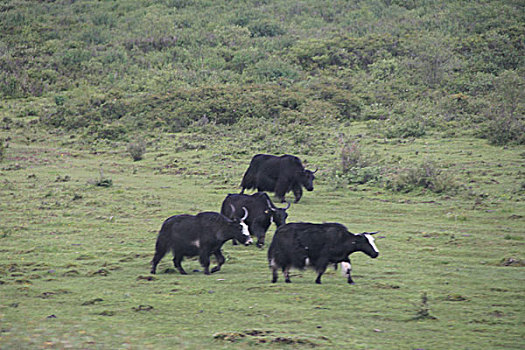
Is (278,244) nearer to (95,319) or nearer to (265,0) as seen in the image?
(95,319)

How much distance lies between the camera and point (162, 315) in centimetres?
684

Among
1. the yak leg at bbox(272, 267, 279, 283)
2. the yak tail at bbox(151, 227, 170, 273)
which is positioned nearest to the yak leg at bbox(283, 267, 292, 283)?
the yak leg at bbox(272, 267, 279, 283)

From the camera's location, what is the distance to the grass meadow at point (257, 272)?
602cm

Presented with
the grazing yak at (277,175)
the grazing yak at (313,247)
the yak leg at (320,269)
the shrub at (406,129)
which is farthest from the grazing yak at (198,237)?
the shrub at (406,129)

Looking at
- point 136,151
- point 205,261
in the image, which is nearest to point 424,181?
point 205,261

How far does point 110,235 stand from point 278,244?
5.05 m

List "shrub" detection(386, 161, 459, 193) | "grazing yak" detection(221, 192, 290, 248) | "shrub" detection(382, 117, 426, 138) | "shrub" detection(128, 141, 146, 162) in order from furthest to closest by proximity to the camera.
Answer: "shrub" detection(382, 117, 426, 138)
"shrub" detection(128, 141, 146, 162)
"shrub" detection(386, 161, 459, 193)
"grazing yak" detection(221, 192, 290, 248)

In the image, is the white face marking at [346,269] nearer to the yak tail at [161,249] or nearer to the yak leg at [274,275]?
the yak leg at [274,275]

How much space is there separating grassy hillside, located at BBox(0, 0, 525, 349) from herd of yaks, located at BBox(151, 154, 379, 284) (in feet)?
1.10

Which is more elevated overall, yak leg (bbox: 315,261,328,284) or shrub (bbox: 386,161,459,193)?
shrub (bbox: 386,161,459,193)

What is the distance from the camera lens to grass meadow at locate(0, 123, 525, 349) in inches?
237

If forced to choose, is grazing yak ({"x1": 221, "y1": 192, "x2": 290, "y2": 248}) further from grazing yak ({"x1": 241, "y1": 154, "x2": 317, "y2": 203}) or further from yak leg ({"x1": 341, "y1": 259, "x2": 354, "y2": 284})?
grazing yak ({"x1": 241, "y1": 154, "x2": 317, "y2": 203})

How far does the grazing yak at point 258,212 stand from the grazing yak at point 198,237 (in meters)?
1.63

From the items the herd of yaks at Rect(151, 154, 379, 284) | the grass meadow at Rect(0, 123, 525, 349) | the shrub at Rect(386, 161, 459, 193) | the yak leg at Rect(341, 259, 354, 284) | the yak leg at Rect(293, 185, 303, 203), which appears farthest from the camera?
the shrub at Rect(386, 161, 459, 193)
